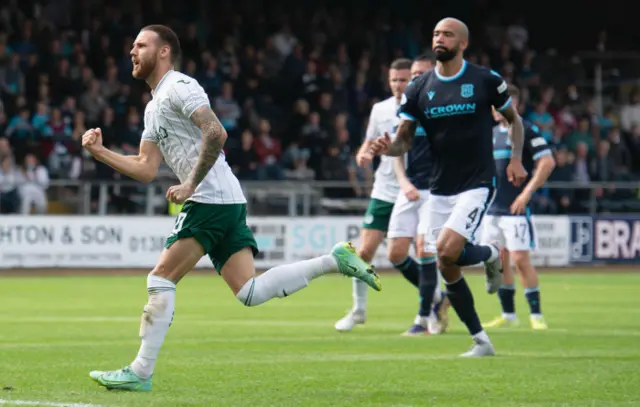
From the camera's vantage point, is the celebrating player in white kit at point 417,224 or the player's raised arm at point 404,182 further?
the celebrating player in white kit at point 417,224

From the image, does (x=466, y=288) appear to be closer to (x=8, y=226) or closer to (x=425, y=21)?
(x=8, y=226)

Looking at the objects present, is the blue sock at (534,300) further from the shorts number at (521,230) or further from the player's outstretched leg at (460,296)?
the player's outstretched leg at (460,296)

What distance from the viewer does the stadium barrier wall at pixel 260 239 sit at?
81.8ft

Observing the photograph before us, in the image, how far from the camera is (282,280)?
28.7 feet

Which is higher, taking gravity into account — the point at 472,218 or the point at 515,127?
the point at 515,127

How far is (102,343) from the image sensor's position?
11914 mm

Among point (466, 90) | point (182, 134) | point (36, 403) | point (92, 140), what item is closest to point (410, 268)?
point (466, 90)

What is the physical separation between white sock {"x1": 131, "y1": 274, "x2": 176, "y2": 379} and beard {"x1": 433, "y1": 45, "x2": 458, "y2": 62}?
331cm

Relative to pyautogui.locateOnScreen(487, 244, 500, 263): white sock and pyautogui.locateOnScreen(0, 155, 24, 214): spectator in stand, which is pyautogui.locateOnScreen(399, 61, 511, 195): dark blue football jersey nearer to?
pyautogui.locateOnScreen(487, 244, 500, 263): white sock

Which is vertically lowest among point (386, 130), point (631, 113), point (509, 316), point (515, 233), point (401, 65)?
point (509, 316)

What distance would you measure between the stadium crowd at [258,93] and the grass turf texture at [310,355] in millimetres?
7829

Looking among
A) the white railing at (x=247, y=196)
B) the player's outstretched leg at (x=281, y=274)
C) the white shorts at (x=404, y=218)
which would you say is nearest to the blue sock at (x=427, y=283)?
the white shorts at (x=404, y=218)

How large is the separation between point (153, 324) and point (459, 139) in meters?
3.42

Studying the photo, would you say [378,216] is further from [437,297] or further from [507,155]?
[507,155]
